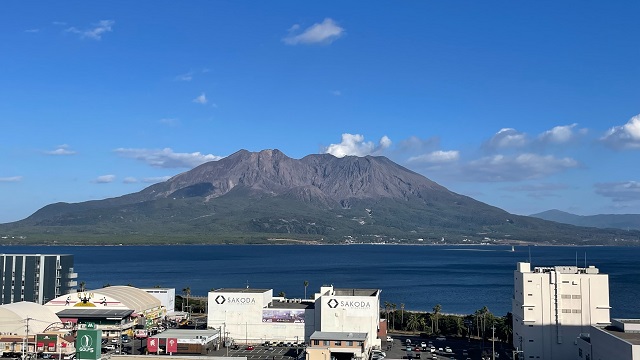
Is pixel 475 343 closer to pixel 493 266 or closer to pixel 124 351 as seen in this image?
pixel 124 351

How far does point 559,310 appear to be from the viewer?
43.0 m

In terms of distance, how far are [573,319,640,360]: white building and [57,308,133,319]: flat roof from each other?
36.0 meters

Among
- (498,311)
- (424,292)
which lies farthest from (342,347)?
(424,292)

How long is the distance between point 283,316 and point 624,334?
25.5m

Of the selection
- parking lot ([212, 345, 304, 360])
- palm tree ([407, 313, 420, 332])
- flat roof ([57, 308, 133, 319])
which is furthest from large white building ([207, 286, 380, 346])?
flat roof ([57, 308, 133, 319])

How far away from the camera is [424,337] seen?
5353cm

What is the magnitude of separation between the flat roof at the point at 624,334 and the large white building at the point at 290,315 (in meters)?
16.9

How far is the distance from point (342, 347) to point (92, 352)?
1617 centimetres

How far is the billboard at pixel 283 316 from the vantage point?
5031 centimetres

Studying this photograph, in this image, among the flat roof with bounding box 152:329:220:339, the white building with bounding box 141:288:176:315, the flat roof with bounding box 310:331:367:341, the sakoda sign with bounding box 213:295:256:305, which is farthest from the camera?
the white building with bounding box 141:288:176:315

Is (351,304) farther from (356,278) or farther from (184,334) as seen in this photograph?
(356,278)

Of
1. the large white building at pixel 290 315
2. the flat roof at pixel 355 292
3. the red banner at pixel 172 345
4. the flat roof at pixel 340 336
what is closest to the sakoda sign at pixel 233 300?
the large white building at pixel 290 315

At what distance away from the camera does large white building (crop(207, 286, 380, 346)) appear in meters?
47.4

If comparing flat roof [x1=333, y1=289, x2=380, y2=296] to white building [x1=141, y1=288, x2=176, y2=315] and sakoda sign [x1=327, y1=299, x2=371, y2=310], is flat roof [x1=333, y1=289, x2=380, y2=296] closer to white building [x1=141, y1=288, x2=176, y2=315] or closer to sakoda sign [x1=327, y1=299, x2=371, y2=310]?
sakoda sign [x1=327, y1=299, x2=371, y2=310]
